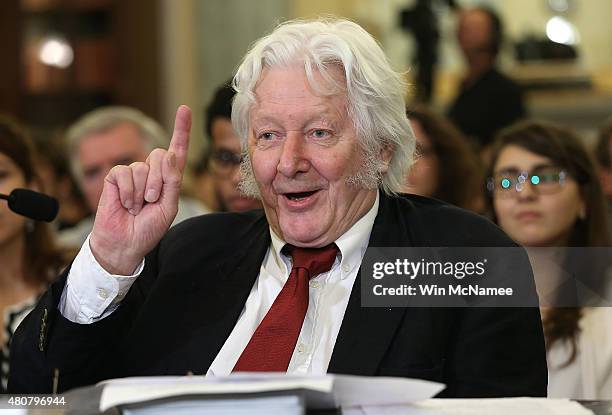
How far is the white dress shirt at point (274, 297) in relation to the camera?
1.77 meters

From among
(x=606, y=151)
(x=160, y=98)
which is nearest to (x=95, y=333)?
(x=606, y=151)

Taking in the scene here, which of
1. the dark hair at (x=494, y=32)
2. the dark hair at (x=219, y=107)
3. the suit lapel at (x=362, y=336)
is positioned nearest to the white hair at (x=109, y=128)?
the dark hair at (x=219, y=107)

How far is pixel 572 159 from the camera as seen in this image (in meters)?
2.59

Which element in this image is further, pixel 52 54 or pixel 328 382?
pixel 52 54

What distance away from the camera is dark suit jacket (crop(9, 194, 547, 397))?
1759 mm

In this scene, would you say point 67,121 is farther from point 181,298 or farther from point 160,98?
point 181,298

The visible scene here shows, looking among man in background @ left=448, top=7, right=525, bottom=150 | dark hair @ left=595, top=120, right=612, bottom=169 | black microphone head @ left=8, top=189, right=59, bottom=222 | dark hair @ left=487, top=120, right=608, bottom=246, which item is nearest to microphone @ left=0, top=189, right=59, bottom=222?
black microphone head @ left=8, top=189, right=59, bottom=222

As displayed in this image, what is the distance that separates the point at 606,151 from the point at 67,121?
4322mm

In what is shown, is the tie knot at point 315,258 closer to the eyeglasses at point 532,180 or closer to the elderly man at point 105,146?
the eyeglasses at point 532,180

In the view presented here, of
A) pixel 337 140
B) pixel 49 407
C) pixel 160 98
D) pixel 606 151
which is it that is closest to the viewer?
pixel 49 407

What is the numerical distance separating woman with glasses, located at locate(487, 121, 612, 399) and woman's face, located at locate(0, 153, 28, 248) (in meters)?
1.20

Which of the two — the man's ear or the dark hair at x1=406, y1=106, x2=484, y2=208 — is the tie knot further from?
the dark hair at x1=406, y1=106, x2=484, y2=208

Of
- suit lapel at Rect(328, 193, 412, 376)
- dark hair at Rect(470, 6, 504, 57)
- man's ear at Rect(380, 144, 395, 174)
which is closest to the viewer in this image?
suit lapel at Rect(328, 193, 412, 376)

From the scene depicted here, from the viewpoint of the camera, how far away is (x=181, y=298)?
1.93 m
